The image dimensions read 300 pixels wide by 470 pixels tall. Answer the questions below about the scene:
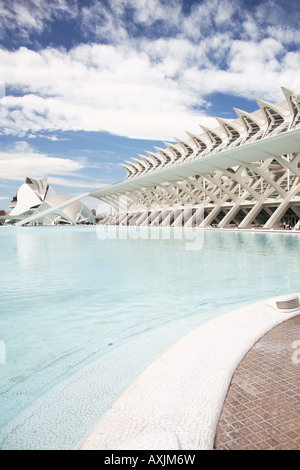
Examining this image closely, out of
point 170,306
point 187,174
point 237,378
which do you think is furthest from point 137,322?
point 187,174

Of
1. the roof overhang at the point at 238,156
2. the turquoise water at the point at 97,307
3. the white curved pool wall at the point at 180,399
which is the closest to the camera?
the white curved pool wall at the point at 180,399

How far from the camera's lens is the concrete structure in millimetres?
22891

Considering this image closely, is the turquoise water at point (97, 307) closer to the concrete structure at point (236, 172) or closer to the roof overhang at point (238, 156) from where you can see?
the roof overhang at point (238, 156)

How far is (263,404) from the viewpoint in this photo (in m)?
1.65

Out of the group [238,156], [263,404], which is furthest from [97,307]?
[238,156]

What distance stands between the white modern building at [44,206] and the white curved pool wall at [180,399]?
184ft

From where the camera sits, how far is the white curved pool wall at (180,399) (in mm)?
1358

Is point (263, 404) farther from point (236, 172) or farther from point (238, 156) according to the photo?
point (236, 172)

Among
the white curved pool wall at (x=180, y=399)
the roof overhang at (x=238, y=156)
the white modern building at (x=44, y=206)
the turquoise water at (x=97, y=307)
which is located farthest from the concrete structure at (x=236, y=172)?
the white curved pool wall at (x=180, y=399)

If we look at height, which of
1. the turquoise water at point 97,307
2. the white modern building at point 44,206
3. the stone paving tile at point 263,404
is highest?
the white modern building at point 44,206

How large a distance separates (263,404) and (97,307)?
11.5ft

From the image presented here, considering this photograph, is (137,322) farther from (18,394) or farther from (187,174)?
(187,174)

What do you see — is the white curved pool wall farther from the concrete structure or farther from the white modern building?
the white modern building

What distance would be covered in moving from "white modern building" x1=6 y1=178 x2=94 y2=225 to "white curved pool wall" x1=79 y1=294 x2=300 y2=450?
56.2 metres
